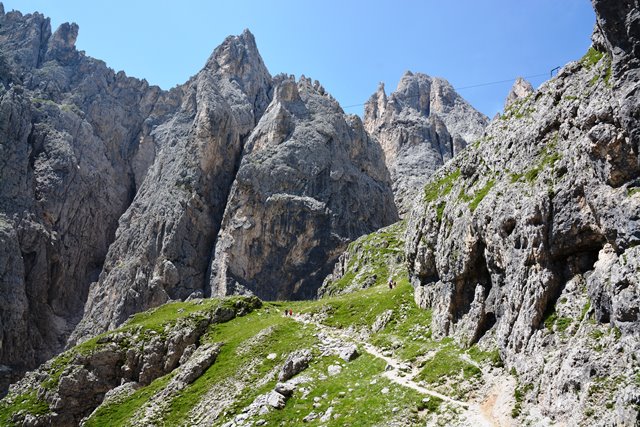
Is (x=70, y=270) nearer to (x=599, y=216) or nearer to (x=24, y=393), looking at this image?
(x=24, y=393)

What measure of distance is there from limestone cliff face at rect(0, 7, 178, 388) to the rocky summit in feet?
3.19

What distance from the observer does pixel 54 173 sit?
15275cm

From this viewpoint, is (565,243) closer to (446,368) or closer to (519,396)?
(519,396)

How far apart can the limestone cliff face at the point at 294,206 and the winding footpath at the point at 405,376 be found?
62.3 m

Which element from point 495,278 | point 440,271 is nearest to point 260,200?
point 440,271

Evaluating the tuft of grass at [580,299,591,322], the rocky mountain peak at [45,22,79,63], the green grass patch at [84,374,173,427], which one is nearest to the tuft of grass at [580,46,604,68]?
the tuft of grass at [580,299,591,322]

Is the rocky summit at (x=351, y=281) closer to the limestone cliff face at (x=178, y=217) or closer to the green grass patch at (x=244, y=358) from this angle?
the green grass patch at (x=244, y=358)

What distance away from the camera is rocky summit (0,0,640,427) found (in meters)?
25.9

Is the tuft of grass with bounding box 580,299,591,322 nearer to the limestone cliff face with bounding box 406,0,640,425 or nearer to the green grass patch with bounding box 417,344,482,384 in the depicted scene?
the limestone cliff face with bounding box 406,0,640,425

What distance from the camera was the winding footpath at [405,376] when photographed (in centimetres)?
2562

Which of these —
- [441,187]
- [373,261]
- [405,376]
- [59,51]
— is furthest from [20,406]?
[59,51]

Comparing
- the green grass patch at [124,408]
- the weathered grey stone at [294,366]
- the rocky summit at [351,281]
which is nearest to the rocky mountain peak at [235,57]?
the rocky summit at [351,281]

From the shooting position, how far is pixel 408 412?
2803 cm

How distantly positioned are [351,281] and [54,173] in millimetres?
114055
